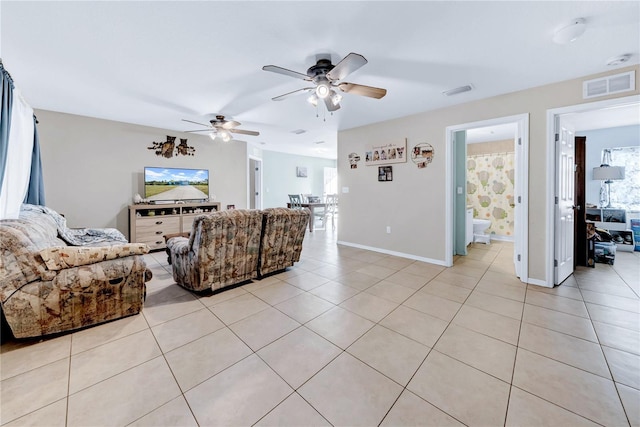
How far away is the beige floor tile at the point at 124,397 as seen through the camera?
122 centimetres

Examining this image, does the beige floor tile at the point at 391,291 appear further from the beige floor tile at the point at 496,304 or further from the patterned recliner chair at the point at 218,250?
the patterned recliner chair at the point at 218,250

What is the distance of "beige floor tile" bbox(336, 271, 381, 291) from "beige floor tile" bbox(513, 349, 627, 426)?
153 centimetres

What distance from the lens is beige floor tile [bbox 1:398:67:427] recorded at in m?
1.19

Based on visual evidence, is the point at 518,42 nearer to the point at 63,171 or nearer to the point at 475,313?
the point at 475,313

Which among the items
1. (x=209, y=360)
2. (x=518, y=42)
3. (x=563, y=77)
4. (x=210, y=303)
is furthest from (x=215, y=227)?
(x=563, y=77)

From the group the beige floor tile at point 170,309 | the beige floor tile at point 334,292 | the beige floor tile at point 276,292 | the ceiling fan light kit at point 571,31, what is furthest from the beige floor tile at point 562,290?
the beige floor tile at point 170,309

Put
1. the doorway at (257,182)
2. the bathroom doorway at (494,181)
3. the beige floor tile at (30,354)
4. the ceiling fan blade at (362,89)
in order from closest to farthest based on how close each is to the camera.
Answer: the beige floor tile at (30,354)
the ceiling fan blade at (362,89)
the bathroom doorway at (494,181)
the doorway at (257,182)

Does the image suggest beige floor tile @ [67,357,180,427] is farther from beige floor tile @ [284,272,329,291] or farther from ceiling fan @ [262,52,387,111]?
ceiling fan @ [262,52,387,111]

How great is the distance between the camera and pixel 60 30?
1.96 m

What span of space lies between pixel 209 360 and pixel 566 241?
4.24 meters

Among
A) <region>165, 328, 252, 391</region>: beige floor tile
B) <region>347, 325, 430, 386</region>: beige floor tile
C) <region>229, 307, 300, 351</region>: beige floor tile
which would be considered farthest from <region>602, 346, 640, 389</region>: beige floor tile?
<region>165, 328, 252, 391</region>: beige floor tile

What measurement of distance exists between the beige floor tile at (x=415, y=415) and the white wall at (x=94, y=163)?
5.38 metres

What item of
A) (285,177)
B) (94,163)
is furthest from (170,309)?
(285,177)

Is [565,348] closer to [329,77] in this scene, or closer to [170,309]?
[329,77]
